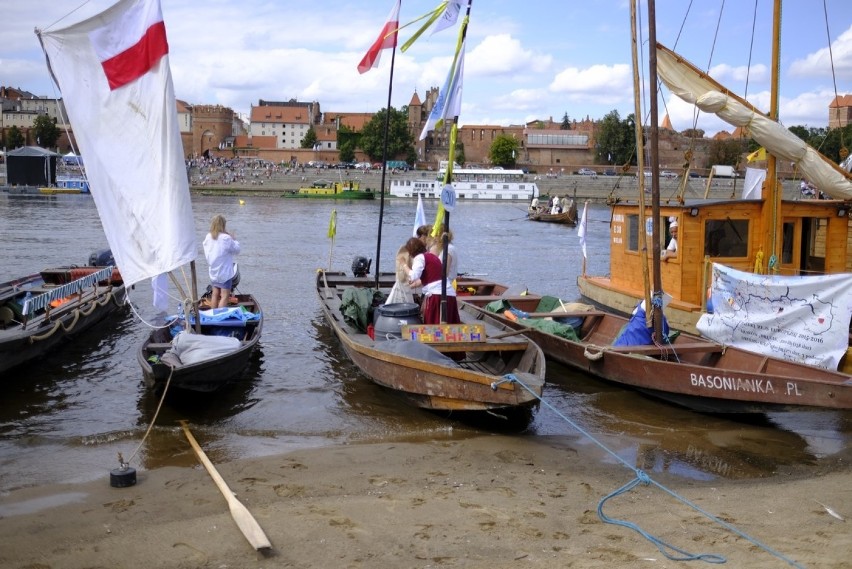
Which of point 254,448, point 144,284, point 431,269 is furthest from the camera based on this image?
point 144,284

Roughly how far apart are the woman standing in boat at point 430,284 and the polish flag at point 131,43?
15.6ft

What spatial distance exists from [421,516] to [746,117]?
10.4 metres

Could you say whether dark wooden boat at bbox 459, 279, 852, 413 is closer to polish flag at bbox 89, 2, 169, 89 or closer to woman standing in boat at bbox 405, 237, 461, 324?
woman standing in boat at bbox 405, 237, 461, 324

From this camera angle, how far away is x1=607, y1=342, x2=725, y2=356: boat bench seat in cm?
1230

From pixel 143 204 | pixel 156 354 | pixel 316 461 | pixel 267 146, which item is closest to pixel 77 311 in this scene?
pixel 156 354

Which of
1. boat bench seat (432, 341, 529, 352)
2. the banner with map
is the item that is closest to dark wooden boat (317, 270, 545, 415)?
boat bench seat (432, 341, 529, 352)

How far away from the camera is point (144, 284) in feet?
86.0

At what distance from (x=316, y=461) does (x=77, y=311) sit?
8.06m

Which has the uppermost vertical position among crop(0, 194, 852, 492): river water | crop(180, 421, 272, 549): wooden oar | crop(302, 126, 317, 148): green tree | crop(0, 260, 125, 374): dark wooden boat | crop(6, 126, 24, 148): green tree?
crop(302, 126, 317, 148): green tree

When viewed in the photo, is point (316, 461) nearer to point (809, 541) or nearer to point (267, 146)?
point (809, 541)

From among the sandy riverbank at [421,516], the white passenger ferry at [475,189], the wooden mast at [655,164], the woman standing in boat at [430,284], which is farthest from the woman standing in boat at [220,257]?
the white passenger ferry at [475,189]

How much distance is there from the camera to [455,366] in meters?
10.5

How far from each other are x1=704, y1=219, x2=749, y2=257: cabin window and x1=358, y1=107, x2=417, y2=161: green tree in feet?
426

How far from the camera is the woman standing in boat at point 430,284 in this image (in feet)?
Answer: 40.5
